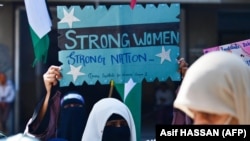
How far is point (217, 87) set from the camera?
1686mm

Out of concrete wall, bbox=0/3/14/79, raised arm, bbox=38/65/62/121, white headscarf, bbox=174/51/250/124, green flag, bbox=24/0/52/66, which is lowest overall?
white headscarf, bbox=174/51/250/124

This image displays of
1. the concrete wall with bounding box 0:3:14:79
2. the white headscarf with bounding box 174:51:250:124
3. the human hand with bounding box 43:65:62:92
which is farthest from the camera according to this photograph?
the concrete wall with bounding box 0:3:14:79

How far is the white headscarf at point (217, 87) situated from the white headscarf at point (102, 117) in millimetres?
2543

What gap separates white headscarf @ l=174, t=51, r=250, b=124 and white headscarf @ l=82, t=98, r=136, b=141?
254 centimetres

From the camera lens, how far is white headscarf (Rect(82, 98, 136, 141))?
4266 millimetres

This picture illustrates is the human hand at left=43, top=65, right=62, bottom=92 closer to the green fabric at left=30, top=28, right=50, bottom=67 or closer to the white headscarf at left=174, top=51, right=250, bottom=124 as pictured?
the green fabric at left=30, top=28, right=50, bottom=67

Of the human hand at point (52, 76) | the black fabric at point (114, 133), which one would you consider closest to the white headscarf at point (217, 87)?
the black fabric at point (114, 133)

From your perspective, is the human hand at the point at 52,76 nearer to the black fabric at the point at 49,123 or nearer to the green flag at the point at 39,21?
the black fabric at the point at 49,123

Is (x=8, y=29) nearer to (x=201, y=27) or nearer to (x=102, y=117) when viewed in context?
(x=201, y=27)

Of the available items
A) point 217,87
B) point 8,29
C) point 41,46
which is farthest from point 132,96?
point 8,29

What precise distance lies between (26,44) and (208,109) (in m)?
8.80

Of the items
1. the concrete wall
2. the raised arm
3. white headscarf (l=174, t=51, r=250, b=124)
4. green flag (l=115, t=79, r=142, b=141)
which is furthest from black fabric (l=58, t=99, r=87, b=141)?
the concrete wall

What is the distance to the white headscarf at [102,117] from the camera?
4266 millimetres

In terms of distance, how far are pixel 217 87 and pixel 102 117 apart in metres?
2.65
